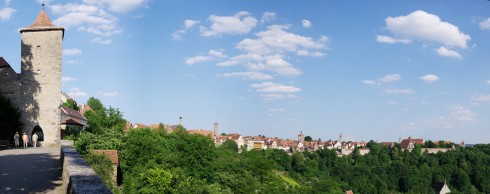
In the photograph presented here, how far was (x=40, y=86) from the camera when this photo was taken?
28.9 metres

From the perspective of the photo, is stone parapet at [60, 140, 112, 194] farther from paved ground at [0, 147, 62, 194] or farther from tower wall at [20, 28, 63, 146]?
tower wall at [20, 28, 63, 146]

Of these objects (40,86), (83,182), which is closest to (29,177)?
(83,182)

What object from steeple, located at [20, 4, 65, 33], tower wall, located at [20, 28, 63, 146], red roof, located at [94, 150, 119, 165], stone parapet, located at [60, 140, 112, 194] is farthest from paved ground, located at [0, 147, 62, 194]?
steeple, located at [20, 4, 65, 33]

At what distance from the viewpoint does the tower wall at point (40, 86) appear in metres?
28.8

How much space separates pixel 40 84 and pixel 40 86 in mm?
134

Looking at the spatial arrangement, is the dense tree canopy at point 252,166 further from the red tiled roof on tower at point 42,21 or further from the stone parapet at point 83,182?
the stone parapet at point 83,182

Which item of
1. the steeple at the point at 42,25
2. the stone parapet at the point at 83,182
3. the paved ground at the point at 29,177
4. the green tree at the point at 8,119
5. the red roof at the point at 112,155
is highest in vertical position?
the steeple at the point at 42,25

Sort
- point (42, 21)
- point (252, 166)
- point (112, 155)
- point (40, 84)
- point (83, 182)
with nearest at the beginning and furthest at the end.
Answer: point (83, 182), point (112, 155), point (40, 84), point (42, 21), point (252, 166)

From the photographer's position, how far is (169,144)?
147 feet

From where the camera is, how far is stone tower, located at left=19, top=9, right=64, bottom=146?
28.8m

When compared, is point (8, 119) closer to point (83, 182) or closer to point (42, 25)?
point (42, 25)

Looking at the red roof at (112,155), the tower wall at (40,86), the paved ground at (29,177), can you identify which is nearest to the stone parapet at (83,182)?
the paved ground at (29,177)

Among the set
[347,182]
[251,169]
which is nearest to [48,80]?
[251,169]

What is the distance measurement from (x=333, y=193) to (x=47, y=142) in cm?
5262
